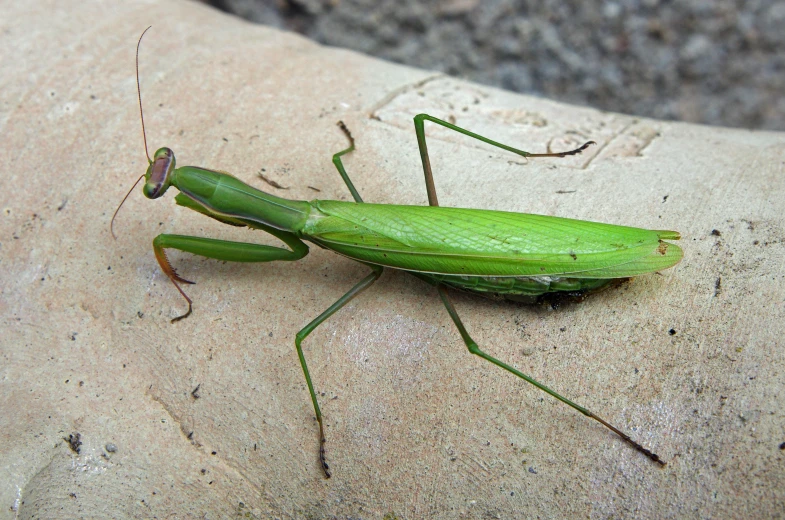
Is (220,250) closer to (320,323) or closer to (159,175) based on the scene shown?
(159,175)

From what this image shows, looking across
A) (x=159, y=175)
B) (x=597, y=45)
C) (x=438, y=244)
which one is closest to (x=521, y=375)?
(x=438, y=244)

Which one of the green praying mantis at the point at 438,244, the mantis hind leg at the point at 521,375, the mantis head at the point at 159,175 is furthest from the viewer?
the mantis head at the point at 159,175

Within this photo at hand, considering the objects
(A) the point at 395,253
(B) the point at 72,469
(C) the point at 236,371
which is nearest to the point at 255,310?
(C) the point at 236,371

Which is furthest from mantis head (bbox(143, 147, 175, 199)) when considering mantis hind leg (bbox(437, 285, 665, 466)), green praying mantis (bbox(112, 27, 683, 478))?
mantis hind leg (bbox(437, 285, 665, 466))

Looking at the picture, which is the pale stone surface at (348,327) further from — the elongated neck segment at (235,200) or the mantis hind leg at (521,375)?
the elongated neck segment at (235,200)

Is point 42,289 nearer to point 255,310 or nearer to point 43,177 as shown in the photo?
point 43,177

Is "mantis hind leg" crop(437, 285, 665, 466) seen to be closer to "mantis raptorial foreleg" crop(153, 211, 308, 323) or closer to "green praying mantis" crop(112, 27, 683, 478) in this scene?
"green praying mantis" crop(112, 27, 683, 478)

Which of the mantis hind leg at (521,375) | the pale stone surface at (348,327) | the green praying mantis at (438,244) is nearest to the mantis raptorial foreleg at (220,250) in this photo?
the green praying mantis at (438,244)
